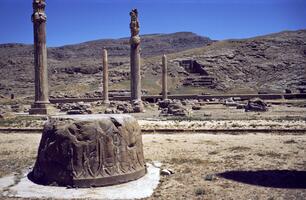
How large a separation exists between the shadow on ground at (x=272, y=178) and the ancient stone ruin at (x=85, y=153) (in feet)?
6.79

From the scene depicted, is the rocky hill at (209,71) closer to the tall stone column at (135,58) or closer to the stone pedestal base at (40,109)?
the tall stone column at (135,58)

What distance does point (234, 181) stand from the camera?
24.9 feet

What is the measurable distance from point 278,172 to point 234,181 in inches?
50.6

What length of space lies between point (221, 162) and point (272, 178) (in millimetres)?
1851

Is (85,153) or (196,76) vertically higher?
(196,76)

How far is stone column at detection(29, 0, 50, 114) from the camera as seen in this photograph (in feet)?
85.8

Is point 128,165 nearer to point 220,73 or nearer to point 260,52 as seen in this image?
point 220,73

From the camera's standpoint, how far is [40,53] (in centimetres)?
2616

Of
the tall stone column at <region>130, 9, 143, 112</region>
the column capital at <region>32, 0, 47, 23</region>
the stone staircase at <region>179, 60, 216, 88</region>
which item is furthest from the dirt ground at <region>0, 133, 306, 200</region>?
the stone staircase at <region>179, 60, 216, 88</region>

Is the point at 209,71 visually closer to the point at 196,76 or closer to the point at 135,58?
the point at 196,76

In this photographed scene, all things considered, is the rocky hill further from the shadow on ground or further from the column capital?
the shadow on ground

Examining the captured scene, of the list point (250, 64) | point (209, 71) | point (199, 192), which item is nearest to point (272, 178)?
point (199, 192)

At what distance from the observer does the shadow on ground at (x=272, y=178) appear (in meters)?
7.28

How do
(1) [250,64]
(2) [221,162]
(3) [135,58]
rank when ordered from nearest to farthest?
(2) [221,162]
(3) [135,58]
(1) [250,64]
